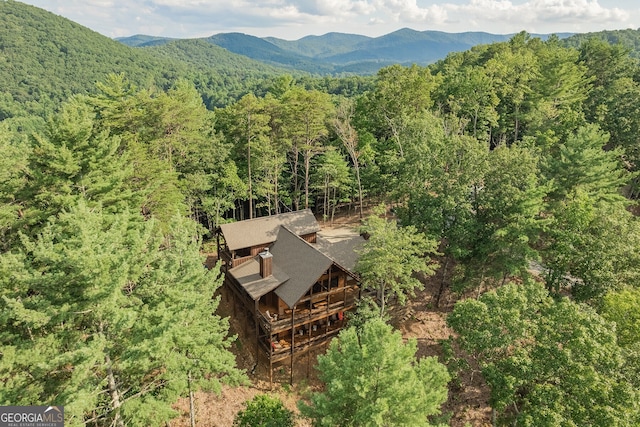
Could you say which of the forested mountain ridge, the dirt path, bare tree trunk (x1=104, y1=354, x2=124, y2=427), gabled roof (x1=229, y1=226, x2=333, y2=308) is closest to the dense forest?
bare tree trunk (x1=104, y1=354, x2=124, y2=427)

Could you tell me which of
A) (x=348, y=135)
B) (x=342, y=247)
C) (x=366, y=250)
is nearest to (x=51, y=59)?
(x=348, y=135)

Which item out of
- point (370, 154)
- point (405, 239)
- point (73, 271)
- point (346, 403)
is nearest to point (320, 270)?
point (405, 239)

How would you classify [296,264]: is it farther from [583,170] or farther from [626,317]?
[583,170]

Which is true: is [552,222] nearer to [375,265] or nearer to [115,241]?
[375,265]

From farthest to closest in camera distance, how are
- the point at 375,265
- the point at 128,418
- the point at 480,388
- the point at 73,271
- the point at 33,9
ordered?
1. the point at 33,9
2. the point at 480,388
3. the point at 375,265
4. the point at 128,418
5. the point at 73,271

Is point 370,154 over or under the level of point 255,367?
over

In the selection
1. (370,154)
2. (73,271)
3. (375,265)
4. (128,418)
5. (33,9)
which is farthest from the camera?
(33,9)

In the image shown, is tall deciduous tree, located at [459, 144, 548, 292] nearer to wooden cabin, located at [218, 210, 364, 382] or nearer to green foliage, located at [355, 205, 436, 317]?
green foliage, located at [355, 205, 436, 317]
